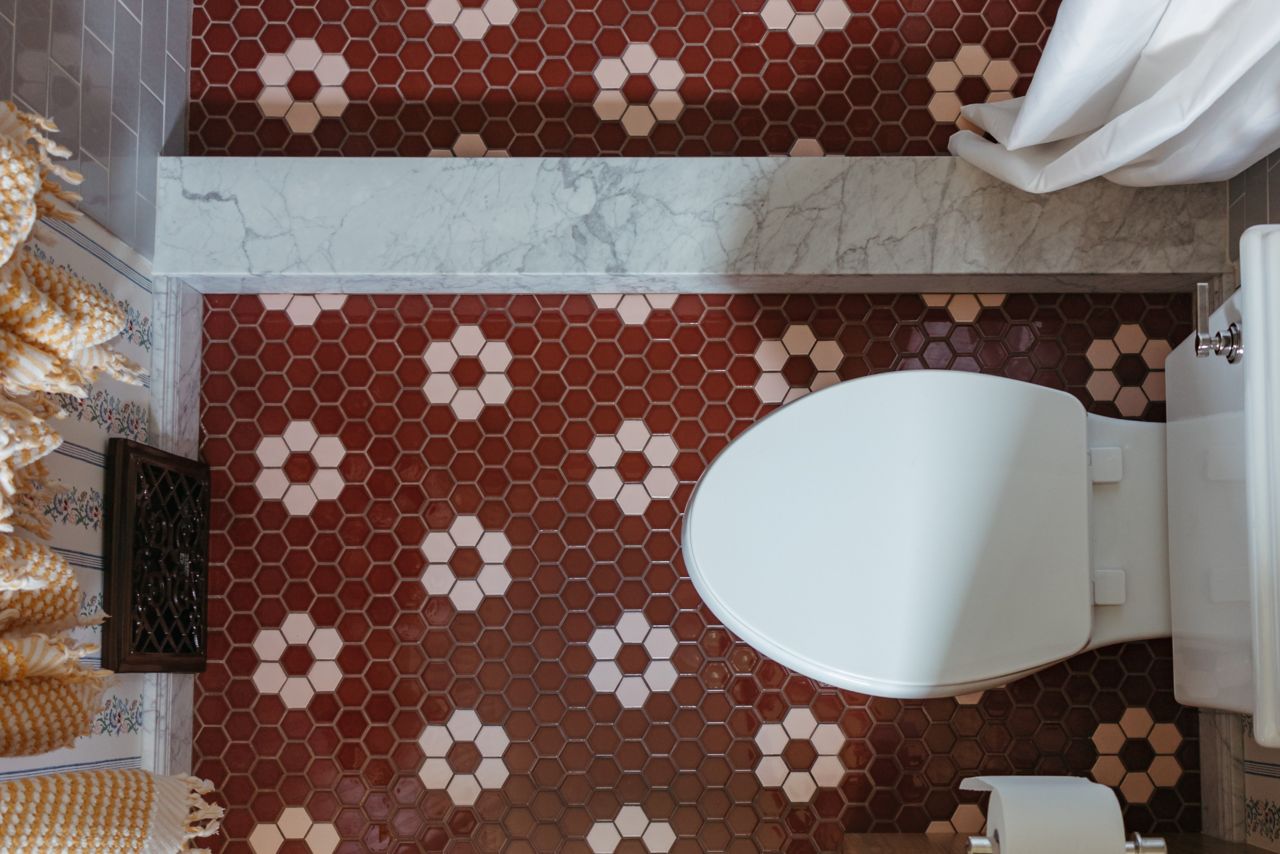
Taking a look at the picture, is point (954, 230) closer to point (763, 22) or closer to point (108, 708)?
point (763, 22)

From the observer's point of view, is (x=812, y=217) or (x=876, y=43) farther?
(x=876, y=43)

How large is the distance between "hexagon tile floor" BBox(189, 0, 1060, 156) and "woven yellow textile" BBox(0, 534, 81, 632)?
2.77ft

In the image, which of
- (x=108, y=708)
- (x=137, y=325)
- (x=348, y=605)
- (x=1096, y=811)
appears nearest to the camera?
(x=1096, y=811)

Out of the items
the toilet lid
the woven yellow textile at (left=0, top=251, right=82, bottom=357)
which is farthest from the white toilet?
the woven yellow textile at (left=0, top=251, right=82, bottom=357)

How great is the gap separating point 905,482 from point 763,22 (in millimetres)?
830

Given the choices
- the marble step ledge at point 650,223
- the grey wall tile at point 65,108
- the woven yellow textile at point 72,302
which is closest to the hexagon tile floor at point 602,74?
the marble step ledge at point 650,223

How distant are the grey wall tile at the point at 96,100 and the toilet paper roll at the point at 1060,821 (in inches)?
53.2

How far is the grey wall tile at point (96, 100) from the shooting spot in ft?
4.48

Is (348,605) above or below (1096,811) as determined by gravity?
above

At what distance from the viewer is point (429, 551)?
1.68 metres

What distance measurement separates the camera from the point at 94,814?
3.27ft

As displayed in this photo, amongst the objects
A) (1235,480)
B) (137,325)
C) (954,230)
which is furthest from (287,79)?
(1235,480)

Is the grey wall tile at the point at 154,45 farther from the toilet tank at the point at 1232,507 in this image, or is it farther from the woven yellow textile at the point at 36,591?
the toilet tank at the point at 1232,507

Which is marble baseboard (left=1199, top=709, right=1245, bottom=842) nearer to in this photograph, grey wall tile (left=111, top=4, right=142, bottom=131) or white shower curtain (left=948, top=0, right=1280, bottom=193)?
white shower curtain (left=948, top=0, right=1280, bottom=193)
